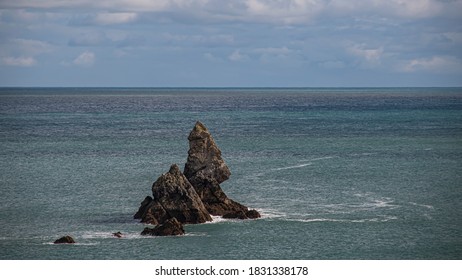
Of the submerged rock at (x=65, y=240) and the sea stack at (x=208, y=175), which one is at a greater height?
the sea stack at (x=208, y=175)

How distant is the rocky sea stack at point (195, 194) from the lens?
75.1 m

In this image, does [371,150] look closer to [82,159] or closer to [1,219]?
[82,159]

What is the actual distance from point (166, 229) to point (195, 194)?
6.51 m

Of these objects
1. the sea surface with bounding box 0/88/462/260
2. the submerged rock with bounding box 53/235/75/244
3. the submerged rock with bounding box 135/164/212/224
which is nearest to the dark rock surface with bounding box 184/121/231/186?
the submerged rock with bounding box 135/164/212/224

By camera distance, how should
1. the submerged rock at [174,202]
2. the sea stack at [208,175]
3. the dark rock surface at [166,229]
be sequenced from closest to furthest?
the dark rock surface at [166,229] < the submerged rock at [174,202] < the sea stack at [208,175]

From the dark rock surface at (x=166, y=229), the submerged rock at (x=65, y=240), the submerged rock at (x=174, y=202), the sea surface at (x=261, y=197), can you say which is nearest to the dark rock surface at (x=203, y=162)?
the submerged rock at (x=174, y=202)

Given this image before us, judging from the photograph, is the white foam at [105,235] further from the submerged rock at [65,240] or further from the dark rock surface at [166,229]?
the submerged rock at [65,240]

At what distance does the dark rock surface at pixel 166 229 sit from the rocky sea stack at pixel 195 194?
41 cm

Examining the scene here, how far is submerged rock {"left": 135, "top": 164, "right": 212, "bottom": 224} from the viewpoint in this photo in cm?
7506

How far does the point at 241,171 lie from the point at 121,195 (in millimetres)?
24214

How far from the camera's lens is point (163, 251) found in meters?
66.2

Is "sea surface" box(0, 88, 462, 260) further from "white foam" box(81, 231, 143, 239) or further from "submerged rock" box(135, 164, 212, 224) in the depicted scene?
"submerged rock" box(135, 164, 212, 224)

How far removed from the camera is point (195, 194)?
76250 millimetres

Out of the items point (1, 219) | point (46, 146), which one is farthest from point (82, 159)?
point (1, 219)
